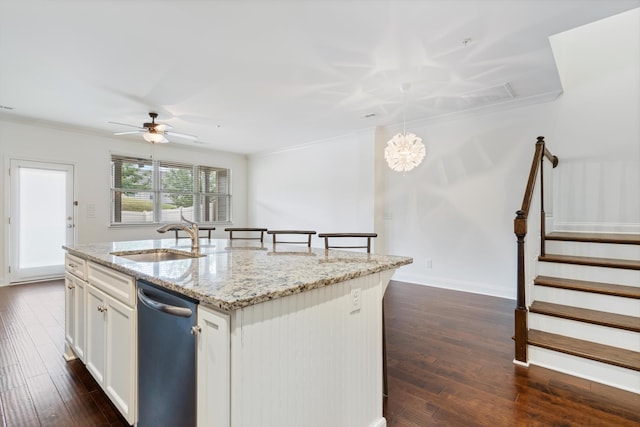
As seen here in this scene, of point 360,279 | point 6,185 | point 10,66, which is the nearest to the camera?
point 360,279

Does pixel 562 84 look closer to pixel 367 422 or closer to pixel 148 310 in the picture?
pixel 367 422

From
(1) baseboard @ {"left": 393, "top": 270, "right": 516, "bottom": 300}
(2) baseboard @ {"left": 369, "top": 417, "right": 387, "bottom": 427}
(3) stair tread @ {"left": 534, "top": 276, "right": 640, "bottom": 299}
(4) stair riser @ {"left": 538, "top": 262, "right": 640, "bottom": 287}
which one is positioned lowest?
(2) baseboard @ {"left": 369, "top": 417, "right": 387, "bottom": 427}

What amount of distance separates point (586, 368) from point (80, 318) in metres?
3.61

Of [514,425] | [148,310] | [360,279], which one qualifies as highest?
[360,279]

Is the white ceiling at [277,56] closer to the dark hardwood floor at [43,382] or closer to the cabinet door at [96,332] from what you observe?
the cabinet door at [96,332]

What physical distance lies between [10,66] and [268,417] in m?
4.14

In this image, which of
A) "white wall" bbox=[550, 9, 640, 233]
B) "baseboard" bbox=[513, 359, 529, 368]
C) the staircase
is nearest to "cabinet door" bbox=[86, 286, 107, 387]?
"baseboard" bbox=[513, 359, 529, 368]

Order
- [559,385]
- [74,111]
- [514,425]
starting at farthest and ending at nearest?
[74,111] < [559,385] < [514,425]

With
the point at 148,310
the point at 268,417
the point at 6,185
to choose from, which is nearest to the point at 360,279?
the point at 268,417

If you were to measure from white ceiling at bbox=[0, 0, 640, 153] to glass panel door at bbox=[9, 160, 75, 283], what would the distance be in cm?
97

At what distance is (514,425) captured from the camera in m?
1.70

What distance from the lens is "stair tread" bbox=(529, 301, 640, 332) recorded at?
221cm

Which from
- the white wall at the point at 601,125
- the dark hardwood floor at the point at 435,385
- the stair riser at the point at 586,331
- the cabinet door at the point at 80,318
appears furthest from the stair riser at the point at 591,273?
the cabinet door at the point at 80,318

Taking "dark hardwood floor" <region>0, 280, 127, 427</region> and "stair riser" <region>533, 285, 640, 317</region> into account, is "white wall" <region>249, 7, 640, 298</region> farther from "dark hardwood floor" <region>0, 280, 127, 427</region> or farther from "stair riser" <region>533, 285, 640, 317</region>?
"dark hardwood floor" <region>0, 280, 127, 427</region>
